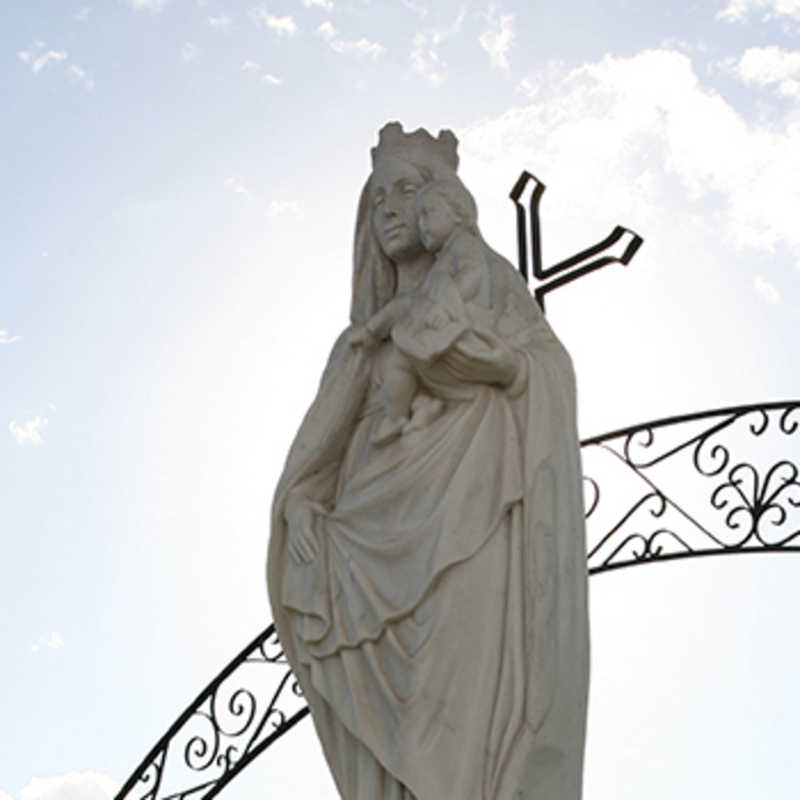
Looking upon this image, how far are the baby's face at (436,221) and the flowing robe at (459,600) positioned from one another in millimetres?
418

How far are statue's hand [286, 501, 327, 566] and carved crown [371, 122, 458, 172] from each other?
1218mm

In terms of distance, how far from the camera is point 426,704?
3.95 metres

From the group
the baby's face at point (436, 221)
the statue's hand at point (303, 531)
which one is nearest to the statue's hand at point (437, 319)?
the baby's face at point (436, 221)

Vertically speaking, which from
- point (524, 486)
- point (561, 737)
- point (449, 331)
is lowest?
point (561, 737)

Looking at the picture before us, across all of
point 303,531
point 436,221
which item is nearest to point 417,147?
point 436,221

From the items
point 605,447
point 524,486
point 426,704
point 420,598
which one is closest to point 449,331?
point 524,486

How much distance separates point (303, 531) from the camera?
4.42 meters

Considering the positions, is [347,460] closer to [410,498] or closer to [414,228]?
[410,498]

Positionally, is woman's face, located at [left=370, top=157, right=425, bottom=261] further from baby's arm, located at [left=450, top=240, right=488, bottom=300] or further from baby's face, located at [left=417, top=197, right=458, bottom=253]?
baby's arm, located at [left=450, top=240, right=488, bottom=300]

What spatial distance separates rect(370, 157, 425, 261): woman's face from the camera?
15.6ft

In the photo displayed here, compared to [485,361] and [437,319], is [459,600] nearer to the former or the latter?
[485,361]

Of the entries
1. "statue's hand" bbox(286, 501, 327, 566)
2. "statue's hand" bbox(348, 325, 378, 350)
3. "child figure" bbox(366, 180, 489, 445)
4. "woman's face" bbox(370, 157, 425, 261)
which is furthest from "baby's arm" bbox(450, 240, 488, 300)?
"statue's hand" bbox(286, 501, 327, 566)

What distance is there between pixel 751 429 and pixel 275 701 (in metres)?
2.55

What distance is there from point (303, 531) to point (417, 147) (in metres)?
1.38
